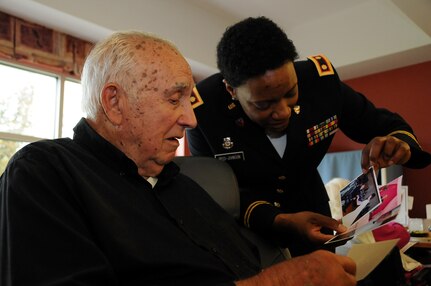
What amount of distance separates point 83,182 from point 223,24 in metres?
4.32

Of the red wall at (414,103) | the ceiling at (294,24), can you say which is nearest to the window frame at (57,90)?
the ceiling at (294,24)

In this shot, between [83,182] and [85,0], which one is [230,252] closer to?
[83,182]

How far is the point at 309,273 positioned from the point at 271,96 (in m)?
0.58

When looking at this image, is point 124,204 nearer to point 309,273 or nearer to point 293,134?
point 309,273

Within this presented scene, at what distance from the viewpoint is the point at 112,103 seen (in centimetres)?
94

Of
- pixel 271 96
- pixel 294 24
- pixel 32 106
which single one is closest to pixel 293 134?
pixel 271 96

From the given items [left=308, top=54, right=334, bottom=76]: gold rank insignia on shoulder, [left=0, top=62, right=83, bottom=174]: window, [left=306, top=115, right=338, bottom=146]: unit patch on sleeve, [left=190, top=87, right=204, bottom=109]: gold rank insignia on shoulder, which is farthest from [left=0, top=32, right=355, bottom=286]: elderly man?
[left=0, top=62, right=83, bottom=174]: window

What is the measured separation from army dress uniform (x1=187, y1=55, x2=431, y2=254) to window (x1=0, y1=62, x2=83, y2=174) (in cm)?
241

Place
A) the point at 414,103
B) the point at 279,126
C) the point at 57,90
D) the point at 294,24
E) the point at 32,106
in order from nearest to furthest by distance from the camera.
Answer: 1. the point at 279,126
2. the point at 32,106
3. the point at 57,90
4. the point at 414,103
5. the point at 294,24

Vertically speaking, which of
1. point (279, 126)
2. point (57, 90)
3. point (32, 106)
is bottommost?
point (32, 106)

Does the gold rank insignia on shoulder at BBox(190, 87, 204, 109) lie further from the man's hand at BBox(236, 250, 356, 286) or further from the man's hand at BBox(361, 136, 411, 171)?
the man's hand at BBox(236, 250, 356, 286)

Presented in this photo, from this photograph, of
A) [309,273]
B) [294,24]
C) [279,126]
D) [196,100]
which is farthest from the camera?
→ [294,24]

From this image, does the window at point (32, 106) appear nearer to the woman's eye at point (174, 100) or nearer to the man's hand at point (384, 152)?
the woman's eye at point (174, 100)

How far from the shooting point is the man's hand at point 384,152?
1.22 meters
